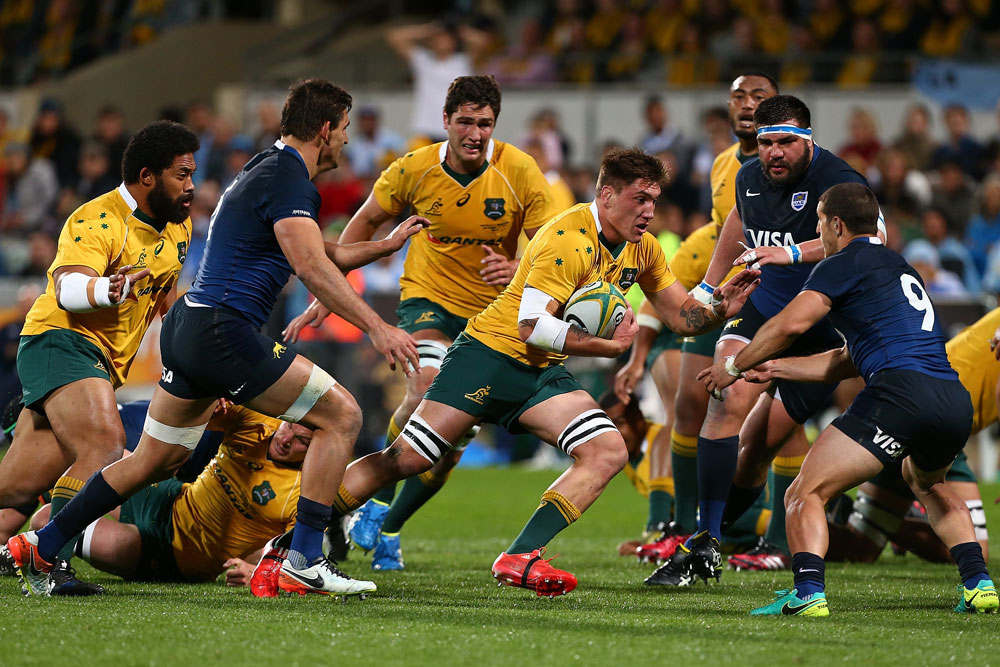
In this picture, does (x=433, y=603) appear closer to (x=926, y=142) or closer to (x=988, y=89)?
(x=926, y=142)

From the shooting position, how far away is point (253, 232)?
6.28 metres

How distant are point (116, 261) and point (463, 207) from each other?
7.12 feet

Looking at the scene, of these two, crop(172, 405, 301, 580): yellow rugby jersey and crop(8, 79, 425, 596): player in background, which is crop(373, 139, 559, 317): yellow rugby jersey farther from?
crop(8, 79, 425, 596): player in background

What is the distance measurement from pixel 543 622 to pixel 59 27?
22.9 meters

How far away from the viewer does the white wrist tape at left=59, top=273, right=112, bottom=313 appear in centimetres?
654

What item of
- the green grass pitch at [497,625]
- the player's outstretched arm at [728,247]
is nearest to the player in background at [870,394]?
the green grass pitch at [497,625]

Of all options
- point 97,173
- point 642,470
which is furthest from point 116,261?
point 97,173

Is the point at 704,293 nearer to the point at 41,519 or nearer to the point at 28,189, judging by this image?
the point at 41,519

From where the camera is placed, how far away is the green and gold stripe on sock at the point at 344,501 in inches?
263

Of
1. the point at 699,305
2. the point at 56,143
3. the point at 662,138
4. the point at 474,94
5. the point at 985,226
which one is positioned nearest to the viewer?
the point at 699,305

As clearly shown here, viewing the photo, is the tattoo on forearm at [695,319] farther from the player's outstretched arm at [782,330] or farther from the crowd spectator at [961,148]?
the crowd spectator at [961,148]

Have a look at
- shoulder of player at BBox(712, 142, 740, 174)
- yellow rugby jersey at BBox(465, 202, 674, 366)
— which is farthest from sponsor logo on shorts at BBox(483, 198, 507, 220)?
shoulder of player at BBox(712, 142, 740, 174)

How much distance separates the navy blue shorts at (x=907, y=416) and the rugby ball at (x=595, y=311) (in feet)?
3.78

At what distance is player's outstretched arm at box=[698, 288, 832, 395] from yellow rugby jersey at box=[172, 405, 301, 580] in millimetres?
2351
